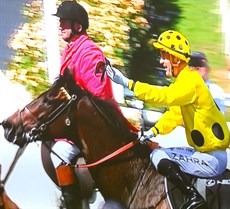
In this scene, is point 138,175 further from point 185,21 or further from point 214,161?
point 185,21

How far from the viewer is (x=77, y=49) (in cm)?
478

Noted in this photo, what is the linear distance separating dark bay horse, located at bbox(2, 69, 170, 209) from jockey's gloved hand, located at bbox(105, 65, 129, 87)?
0.14 m

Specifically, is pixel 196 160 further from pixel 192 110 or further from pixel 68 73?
pixel 68 73

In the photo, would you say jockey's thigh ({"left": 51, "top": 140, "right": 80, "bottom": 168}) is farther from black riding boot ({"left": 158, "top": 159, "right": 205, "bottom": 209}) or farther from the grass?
the grass

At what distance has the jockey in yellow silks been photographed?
4.54m

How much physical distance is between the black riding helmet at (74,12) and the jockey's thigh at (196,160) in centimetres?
84

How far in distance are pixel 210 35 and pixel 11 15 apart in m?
Result: 1.23

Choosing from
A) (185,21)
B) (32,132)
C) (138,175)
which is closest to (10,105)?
(32,132)

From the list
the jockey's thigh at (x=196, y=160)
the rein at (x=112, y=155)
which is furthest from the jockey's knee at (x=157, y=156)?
the rein at (x=112, y=155)

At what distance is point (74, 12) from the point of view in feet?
15.6

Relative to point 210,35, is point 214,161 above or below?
below

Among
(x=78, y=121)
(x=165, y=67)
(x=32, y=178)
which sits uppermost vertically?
(x=165, y=67)

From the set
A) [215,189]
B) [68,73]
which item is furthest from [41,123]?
[215,189]

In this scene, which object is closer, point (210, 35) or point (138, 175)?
point (210, 35)
